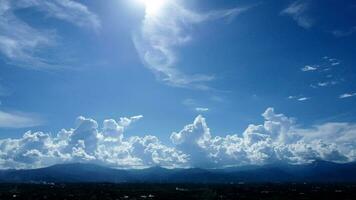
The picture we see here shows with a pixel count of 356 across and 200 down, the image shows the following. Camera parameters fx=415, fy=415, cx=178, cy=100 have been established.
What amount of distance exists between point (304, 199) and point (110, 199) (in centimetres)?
7199

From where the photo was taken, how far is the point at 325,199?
156 meters

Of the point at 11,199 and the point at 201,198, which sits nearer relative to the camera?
the point at 11,199

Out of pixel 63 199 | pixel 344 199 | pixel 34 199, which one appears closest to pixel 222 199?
pixel 344 199

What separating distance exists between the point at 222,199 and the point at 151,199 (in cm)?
2608

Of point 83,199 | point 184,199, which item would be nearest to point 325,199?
point 184,199

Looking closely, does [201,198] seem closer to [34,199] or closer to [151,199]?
[151,199]

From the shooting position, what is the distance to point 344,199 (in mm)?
150875

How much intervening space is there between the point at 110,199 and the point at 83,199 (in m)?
9.97

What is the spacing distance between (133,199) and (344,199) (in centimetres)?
7702

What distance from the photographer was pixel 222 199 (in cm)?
14938

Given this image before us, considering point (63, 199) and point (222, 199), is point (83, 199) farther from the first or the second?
point (222, 199)

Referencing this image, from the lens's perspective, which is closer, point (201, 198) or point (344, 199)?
point (344, 199)

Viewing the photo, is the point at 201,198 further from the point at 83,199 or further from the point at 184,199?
the point at 83,199

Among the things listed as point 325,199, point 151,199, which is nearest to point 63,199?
point 151,199
